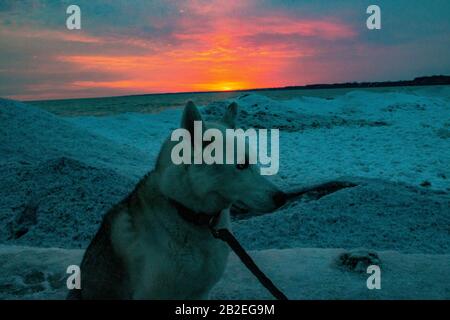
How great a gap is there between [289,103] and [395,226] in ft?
77.7

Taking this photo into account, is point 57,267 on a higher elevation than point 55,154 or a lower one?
lower

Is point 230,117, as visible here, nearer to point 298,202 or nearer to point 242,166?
point 242,166

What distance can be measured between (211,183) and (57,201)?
5.04 m

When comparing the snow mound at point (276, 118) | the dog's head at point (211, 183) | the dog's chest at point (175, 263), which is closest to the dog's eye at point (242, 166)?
the dog's head at point (211, 183)

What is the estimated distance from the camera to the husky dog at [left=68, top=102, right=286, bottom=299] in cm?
219

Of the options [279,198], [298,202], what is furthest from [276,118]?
[279,198]

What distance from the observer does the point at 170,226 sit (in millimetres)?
2254

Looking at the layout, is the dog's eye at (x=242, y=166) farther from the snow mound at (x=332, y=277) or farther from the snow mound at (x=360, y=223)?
the snow mound at (x=360, y=223)

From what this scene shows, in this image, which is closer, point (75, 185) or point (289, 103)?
point (75, 185)

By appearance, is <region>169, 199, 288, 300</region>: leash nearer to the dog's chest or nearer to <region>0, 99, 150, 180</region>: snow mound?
the dog's chest

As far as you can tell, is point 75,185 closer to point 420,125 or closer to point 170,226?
point 170,226

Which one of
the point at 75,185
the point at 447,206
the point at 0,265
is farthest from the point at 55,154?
the point at 447,206

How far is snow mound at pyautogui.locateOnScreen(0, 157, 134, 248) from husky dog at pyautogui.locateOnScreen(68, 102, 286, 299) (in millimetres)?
3547

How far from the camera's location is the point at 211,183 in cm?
216
